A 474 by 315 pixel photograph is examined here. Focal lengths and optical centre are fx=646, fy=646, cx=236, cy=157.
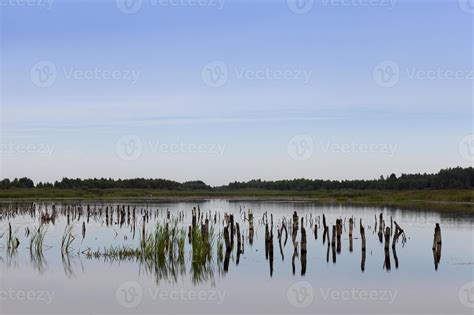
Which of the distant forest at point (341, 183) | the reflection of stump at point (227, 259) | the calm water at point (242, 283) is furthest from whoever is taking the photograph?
the distant forest at point (341, 183)

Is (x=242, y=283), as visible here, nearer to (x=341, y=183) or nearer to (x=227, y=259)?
(x=227, y=259)

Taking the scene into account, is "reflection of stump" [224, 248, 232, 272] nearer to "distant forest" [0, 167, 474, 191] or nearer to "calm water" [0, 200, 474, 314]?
"calm water" [0, 200, 474, 314]

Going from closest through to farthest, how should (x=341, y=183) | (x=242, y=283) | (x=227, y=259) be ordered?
(x=242, y=283)
(x=227, y=259)
(x=341, y=183)

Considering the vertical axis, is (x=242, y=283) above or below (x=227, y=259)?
below

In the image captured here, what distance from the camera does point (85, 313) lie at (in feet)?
68.5

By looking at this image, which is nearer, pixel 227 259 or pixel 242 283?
pixel 242 283

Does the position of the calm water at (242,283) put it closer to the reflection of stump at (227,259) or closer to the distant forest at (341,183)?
the reflection of stump at (227,259)

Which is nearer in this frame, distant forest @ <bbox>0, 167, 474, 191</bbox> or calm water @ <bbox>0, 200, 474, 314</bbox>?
calm water @ <bbox>0, 200, 474, 314</bbox>

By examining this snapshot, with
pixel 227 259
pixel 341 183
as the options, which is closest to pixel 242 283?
pixel 227 259

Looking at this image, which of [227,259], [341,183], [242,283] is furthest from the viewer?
[341,183]

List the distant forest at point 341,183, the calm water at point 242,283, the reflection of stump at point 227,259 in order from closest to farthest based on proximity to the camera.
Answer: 1. the calm water at point 242,283
2. the reflection of stump at point 227,259
3. the distant forest at point 341,183

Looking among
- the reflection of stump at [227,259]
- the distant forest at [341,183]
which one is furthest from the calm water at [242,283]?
the distant forest at [341,183]

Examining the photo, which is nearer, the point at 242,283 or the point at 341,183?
the point at 242,283

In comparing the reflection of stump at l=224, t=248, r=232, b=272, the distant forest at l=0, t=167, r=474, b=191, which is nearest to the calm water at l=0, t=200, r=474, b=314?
the reflection of stump at l=224, t=248, r=232, b=272
